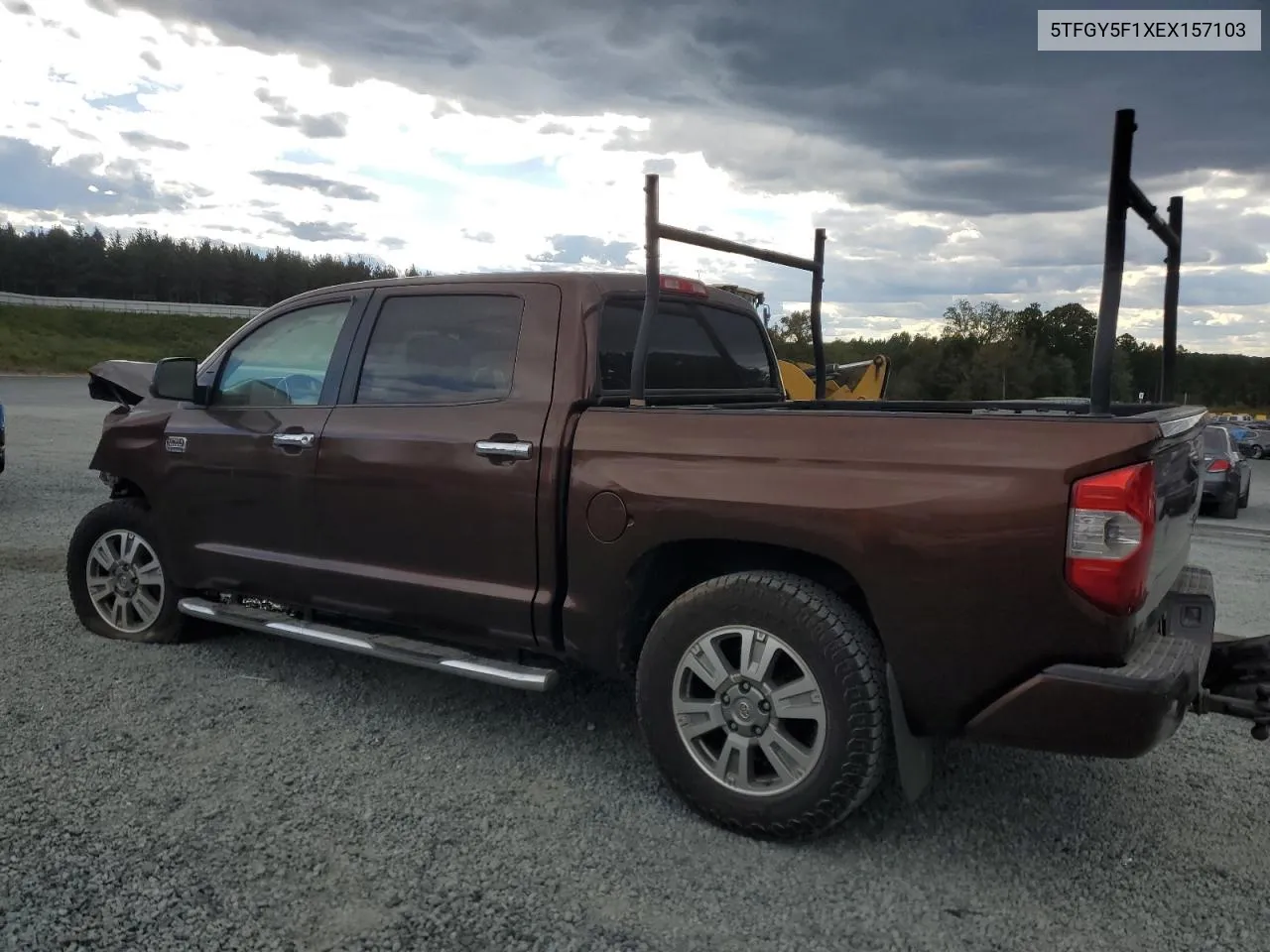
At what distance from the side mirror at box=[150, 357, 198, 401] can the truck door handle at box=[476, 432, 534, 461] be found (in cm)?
189

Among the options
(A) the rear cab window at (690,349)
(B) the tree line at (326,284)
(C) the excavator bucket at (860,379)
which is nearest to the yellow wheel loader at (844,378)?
(C) the excavator bucket at (860,379)

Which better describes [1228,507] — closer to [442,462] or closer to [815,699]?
[815,699]

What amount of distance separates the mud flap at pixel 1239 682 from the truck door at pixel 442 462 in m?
2.25

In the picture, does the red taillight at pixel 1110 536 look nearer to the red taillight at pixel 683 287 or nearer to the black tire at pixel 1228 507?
the red taillight at pixel 683 287

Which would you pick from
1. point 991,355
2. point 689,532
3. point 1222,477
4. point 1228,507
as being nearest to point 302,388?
point 689,532

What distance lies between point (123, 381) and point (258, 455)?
1296mm

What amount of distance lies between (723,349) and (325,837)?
2.66 metres

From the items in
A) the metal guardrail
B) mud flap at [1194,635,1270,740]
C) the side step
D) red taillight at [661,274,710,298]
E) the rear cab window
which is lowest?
the side step

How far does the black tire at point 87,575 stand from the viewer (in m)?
5.07

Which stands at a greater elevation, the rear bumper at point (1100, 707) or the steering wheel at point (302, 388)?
the steering wheel at point (302, 388)

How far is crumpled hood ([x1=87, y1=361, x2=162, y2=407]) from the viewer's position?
17.4 feet

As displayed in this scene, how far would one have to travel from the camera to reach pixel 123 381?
5.30 meters

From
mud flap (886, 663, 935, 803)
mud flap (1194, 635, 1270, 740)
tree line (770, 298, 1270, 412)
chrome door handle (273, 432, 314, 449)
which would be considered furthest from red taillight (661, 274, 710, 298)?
tree line (770, 298, 1270, 412)

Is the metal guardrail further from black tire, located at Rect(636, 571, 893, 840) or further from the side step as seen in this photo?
black tire, located at Rect(636, 571, 893, 840)
